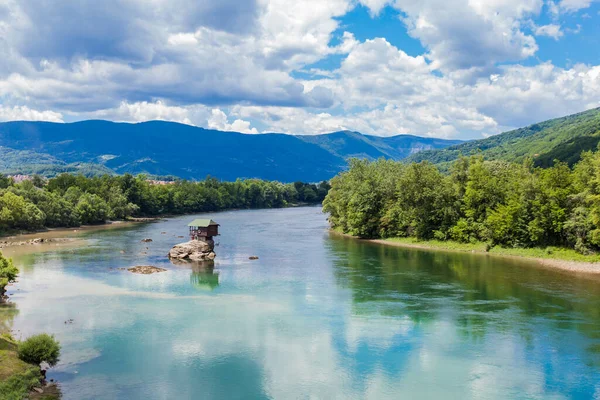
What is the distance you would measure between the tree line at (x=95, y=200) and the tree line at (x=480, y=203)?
201ft

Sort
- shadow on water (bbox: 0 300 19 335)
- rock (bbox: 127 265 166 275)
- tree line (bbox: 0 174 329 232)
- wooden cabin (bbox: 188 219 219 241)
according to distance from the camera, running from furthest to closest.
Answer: tree line (bbox: 0 174 329 232) < wooden cabin (bbox: 188 219 219 241) < rock (bbox: 127 265 166 275) < shadow on water (bbox: 0 300 19 335)

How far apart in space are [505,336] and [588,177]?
121 ft

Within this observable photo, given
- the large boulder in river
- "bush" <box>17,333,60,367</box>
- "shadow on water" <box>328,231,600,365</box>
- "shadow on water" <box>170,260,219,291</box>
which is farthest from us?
the large boulder in river

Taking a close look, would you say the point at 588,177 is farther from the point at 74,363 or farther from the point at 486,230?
the point at 74,363

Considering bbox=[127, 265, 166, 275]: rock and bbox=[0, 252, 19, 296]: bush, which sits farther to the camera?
bbox=[127, 265, 166, 275]: rock

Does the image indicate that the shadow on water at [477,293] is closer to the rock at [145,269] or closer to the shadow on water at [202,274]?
the shadow on water at [202,274]

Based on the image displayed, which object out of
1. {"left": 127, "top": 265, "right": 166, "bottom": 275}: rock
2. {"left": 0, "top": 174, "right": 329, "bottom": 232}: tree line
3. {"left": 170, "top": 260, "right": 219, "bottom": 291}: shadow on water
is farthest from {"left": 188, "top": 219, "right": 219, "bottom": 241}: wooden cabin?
{"left": 0, "top": 174, "right": 329, "bottom": 232}: tree line

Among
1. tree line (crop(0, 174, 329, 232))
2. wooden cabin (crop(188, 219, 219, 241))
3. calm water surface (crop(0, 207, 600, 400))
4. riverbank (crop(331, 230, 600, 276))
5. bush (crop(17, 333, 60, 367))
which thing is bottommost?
calm water surface (crop(0, 207, 600, 400))

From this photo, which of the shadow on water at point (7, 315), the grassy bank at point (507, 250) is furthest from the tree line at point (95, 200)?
the grassy bank at point (507, 250)

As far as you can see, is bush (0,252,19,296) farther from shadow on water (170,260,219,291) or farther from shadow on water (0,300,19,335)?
shadow on water (170,260,219,291)

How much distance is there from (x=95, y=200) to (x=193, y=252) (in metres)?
63.7

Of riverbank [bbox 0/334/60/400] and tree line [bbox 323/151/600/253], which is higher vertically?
tree line [bbox 323/151/600/253]

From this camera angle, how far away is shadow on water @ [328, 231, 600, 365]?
3800 centimetres

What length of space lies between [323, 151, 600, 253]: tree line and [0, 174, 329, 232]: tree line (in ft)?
201
